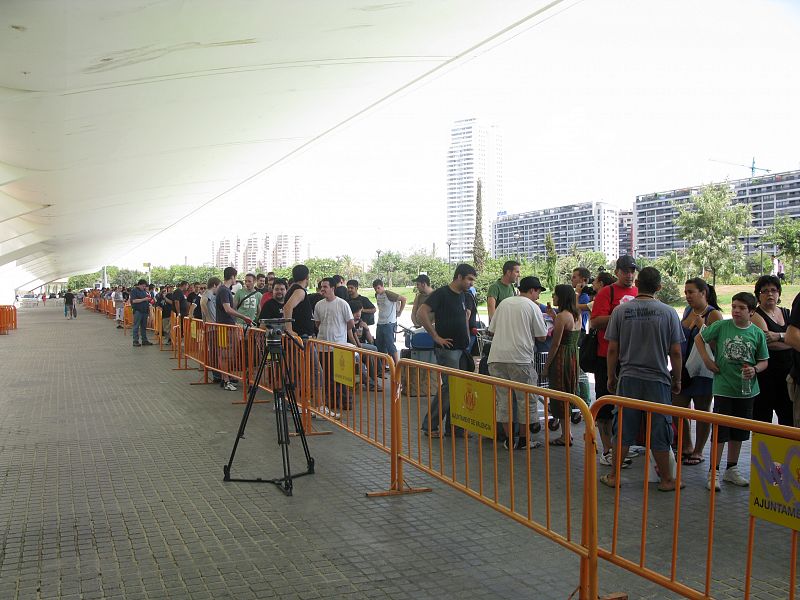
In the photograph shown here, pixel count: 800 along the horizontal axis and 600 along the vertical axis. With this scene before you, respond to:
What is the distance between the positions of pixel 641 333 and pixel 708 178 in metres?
50.5

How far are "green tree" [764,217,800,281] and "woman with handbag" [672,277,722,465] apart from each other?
4588 centimetres

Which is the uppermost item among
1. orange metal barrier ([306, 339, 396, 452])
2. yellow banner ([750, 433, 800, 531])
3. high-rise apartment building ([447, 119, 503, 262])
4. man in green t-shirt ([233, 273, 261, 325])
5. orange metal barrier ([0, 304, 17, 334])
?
high-rise apartment building ([447, 119, 503, 262])

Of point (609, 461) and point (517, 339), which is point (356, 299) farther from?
point (609, 461)

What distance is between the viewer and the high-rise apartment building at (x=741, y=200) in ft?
356

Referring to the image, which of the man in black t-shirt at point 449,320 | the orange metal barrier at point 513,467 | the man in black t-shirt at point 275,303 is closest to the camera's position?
the orange metal barrier at point 513,467

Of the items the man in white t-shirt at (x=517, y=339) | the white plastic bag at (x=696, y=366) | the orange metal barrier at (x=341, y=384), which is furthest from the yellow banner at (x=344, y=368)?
the white plastic bag at (x=696, y=366)

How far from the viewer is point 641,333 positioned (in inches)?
227

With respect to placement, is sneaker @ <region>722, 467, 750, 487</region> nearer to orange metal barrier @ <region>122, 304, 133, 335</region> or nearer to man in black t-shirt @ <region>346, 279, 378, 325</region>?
man in black t-shirt @ <region>346, 279, 378, 325</region>

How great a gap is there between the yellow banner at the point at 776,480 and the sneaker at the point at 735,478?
335cm

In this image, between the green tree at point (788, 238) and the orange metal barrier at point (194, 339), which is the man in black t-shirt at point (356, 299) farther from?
the green tree at point (788, 238)

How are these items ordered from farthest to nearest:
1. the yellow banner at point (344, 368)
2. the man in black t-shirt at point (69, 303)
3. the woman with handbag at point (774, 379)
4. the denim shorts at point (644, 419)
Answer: the man in black t-shirt at point (69, 303)
the yellow banner at point (344, 368)
the woman with handbag at point (774, 379)
the denim shorts at point (644, 419)

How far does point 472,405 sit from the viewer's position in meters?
4.68

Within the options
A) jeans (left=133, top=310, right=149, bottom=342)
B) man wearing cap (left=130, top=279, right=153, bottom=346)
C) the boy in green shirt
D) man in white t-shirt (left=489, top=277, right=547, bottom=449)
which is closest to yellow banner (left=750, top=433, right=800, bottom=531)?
the boy in green shirt

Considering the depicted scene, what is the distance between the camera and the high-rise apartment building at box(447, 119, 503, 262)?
160m
